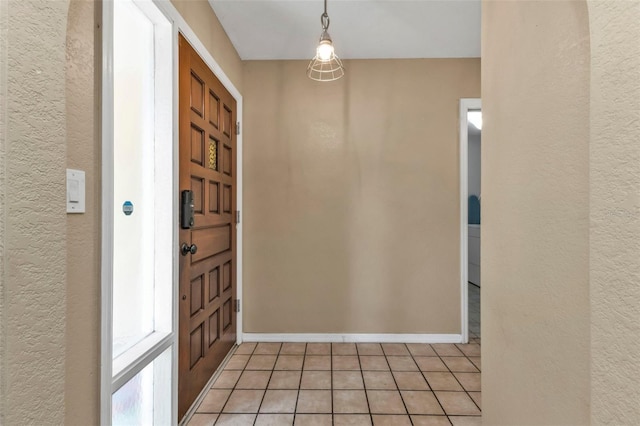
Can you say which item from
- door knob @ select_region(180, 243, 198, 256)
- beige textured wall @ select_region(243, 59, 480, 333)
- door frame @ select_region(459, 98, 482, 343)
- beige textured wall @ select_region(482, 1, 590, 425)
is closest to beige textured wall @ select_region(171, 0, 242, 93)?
beige textured wall @ select_region(243, 59, 480, 333)

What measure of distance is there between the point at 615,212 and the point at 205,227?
1840mm

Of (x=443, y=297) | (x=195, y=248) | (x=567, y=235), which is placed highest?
(x=567, y=235)

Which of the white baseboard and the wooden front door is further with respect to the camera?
the white baseboard

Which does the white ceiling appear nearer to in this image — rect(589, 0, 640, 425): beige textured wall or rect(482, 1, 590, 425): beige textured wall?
rect(482, 1, 590, 425): beige textured wall

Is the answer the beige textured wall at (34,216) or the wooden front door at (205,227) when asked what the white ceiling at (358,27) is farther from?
the beige textured wall at (34,216)

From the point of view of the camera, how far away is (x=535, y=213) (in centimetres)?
95

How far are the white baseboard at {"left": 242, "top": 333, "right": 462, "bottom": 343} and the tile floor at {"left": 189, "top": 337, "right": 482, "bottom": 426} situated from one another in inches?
2.0

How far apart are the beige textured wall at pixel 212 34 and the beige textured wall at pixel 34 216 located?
1.01m

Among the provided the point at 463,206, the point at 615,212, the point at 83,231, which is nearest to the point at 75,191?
the point at 83,231

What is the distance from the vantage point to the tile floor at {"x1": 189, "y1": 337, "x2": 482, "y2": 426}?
1698mm

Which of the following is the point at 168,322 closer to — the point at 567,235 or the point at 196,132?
the point at 196,132

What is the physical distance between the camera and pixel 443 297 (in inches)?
104

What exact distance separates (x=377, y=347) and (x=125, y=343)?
1896mm

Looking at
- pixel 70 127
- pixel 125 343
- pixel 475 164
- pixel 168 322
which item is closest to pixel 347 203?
pixel 168 322
